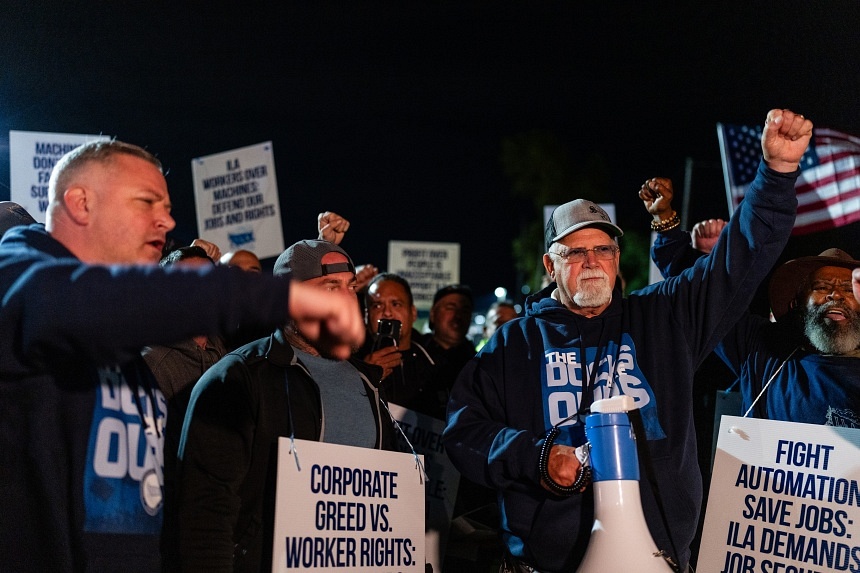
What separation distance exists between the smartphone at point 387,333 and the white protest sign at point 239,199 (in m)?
3.49

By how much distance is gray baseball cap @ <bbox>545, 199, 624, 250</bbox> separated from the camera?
3787mm

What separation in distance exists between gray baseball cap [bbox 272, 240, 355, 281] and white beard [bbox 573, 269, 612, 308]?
1.03 m

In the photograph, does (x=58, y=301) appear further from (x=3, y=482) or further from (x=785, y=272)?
(x=785, y=272)

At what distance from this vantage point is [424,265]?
49.2ft

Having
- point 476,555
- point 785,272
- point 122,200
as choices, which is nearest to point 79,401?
point 122,200

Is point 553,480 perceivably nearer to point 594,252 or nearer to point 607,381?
point 607,381

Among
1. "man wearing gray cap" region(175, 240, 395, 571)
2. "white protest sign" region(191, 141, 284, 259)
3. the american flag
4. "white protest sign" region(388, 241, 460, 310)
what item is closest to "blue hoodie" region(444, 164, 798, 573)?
"man wearing gray cap" region(175, 240, 395, 571)

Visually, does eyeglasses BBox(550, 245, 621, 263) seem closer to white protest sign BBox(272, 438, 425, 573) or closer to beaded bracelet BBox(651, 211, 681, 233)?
white protest sign BBox(272, 438, 425, 573)

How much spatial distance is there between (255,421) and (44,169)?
4.94m

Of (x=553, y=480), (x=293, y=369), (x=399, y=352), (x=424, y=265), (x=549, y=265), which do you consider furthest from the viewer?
(x=424, y=265)

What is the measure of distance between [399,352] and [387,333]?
207mm

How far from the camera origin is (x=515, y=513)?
3412mm

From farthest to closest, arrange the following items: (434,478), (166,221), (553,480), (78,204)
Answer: (434,478) → (553,480) → (166,221) → (78,204)

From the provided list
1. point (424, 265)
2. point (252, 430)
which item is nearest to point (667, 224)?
point (252, 430)
